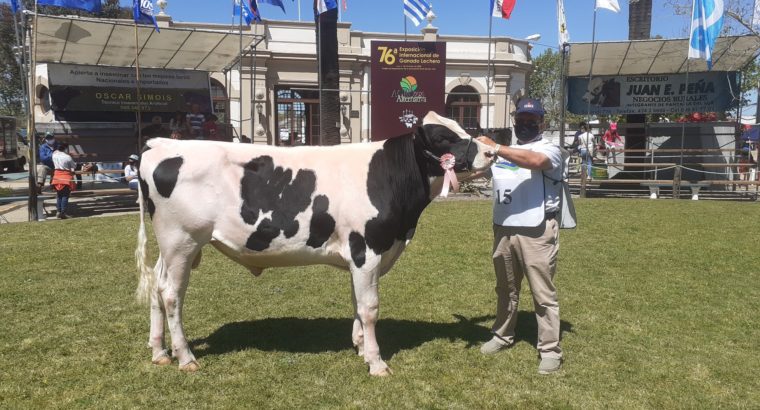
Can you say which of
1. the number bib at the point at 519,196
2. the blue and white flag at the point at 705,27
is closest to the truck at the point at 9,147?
the blue and white flag at the point at 705,27

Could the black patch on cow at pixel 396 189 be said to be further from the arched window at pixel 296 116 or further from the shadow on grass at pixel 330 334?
the arched window at pixel 296 116

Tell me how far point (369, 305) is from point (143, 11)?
11786mm

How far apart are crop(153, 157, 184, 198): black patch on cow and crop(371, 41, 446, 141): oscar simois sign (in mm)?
13572

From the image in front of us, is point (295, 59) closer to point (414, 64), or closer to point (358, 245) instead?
point (414, 64)

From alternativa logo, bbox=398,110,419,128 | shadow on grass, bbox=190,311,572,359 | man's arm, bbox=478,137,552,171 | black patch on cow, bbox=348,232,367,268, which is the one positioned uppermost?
alternativa logo, bbox=398,110,419,128

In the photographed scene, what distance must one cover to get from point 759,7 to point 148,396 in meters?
17.9

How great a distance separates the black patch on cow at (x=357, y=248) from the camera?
4.22 metres

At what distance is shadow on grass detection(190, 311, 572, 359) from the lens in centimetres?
485

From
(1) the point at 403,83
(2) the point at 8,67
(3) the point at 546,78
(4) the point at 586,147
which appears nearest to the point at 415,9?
(1) the point at 403,83

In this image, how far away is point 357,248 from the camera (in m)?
4.23

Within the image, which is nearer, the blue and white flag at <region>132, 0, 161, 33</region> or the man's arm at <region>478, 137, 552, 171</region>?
the man's arm at <region>478, 137, 552, 171</region>

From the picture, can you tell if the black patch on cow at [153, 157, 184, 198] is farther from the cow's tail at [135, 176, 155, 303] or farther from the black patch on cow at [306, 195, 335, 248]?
the black patch on cow at [306, 195, 335, 248]

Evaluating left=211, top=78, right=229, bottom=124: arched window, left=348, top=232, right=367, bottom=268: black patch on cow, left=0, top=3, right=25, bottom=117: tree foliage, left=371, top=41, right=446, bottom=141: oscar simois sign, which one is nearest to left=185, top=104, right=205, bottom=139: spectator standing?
left=211, top=78, right=229, bottom=124: arched window

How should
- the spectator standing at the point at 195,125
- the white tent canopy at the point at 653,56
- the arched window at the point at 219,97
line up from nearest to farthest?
the white tent canopy at the point at 653,56 → the spectator standing at the point at 195,125 → the arched window at the point at 219,97
